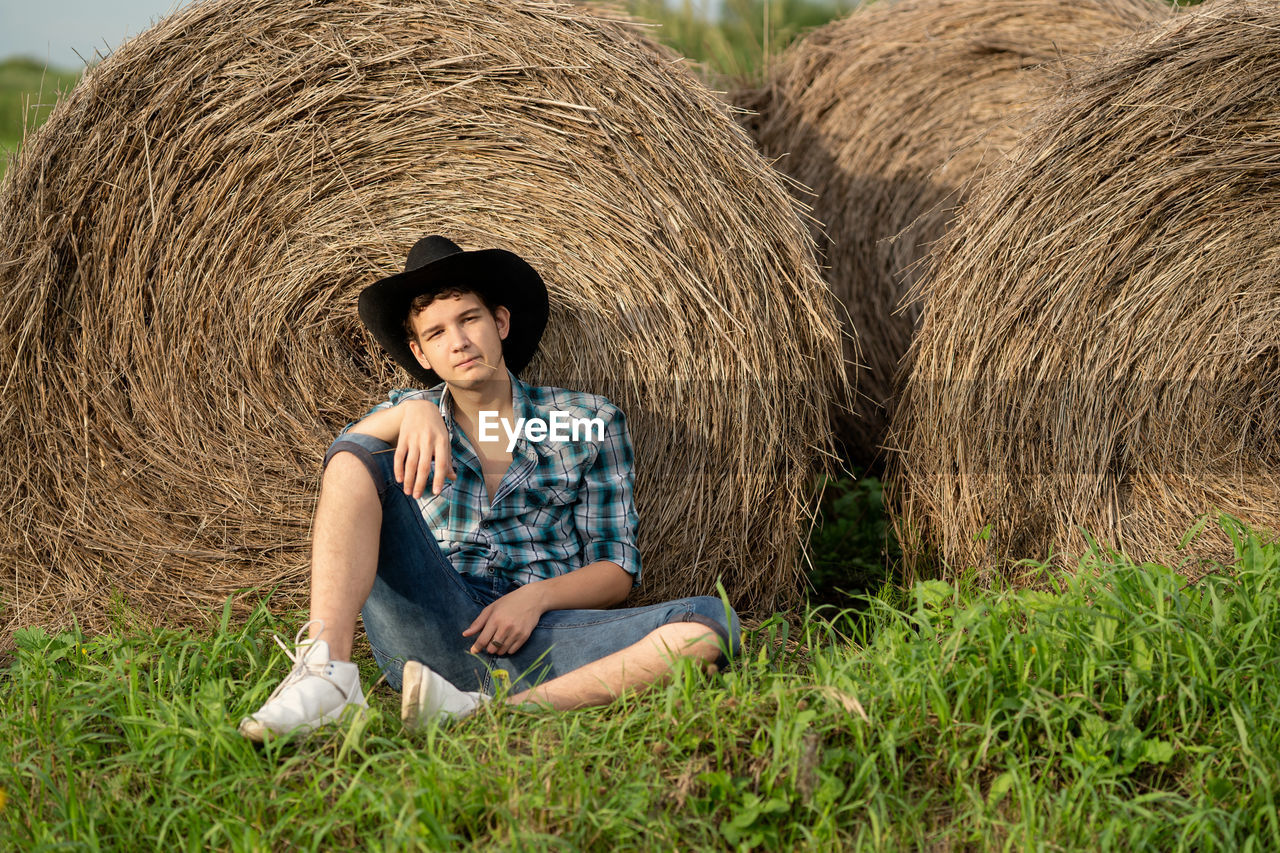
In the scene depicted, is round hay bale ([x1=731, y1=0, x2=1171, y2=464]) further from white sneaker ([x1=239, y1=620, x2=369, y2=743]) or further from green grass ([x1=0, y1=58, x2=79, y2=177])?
green grass ([x1=0, y1=58, x2=79, y2=177])

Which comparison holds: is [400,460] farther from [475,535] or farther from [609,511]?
[609,511]

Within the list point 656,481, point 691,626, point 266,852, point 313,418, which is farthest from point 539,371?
point 266,852

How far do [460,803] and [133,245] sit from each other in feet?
6.86

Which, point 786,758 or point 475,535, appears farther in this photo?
point 475,535

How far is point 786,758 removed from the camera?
6.89 ft

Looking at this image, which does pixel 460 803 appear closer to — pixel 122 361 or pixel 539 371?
pixel 539 371

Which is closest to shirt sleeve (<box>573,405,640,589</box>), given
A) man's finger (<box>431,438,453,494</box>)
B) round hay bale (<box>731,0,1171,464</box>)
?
man's finger (<box>431,438,453,494</box>)

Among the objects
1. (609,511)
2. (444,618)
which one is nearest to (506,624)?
(444,618)

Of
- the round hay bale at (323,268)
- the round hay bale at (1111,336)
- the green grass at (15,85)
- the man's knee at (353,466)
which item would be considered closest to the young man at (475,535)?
the man's knee at (353,466)

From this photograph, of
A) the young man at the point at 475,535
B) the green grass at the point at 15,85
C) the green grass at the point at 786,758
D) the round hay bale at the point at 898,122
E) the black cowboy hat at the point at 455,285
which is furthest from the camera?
the green grass at the point at 15,85

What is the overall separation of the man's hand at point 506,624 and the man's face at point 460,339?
0.58 meters

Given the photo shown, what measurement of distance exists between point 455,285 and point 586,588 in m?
0.87

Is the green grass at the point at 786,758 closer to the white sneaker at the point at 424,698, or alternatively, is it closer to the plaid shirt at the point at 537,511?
the white sneaker at the point at 424,698

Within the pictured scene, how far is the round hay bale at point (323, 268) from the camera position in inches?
123
